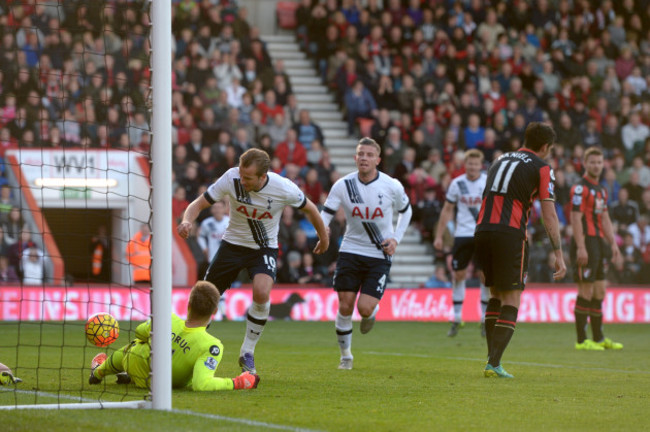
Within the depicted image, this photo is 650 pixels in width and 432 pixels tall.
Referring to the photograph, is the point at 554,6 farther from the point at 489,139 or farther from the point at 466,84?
the point at 489,139

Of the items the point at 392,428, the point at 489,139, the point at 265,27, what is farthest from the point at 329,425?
the point at 265,27

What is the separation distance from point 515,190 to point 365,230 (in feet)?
6.21

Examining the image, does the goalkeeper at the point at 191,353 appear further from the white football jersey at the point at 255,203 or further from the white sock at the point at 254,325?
the white football jersey at the point at 255,203

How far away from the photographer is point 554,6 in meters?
27.3

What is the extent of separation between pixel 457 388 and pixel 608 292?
1197 cm

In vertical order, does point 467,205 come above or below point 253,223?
below

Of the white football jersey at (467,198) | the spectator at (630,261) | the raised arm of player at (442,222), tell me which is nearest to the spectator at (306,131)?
the spectator at (630,261)

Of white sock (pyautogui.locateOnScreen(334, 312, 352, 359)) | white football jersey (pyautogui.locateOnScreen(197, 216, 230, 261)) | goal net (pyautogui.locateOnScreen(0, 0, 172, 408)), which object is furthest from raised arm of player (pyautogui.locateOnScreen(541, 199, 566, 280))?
white football jersey (pyautogui.locateOnScreen(197, 216, 230, 261))

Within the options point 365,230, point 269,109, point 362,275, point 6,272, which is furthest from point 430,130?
point 362,275

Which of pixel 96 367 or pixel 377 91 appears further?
pixel 377 91

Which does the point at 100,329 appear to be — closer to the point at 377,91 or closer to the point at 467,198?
the point at 467,198

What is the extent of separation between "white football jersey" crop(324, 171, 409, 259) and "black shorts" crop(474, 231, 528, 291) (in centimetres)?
150

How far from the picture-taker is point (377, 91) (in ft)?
78.3

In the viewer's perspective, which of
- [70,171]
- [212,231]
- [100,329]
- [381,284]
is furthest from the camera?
[70,171]
